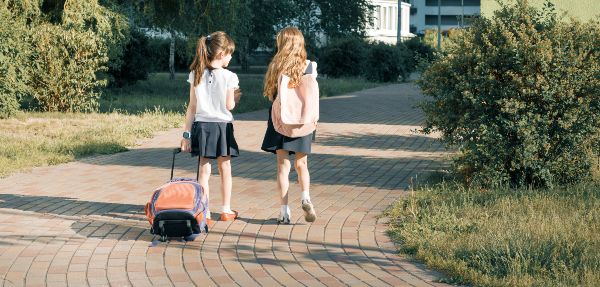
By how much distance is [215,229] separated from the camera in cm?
841

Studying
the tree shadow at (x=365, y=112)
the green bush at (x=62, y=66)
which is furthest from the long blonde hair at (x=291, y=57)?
the green bush at (x=62, y=66)

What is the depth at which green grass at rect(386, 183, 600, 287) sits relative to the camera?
648 cm

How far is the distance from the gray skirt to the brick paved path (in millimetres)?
632

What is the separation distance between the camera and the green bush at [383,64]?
4497 cm

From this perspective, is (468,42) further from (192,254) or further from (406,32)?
(406,32)

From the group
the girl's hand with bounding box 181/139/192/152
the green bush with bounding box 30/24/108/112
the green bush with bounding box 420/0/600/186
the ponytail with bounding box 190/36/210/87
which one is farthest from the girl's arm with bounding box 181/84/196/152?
the green bush with bounding box 30/24/108/112

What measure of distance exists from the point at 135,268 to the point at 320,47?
→ 4186cm

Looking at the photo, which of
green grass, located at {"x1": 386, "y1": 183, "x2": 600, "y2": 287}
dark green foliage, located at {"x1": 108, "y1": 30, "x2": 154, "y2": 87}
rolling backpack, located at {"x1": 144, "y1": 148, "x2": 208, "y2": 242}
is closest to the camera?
green grass, located at {"x1": 386, "y1": 183, "x2": 600, "y2": 287}

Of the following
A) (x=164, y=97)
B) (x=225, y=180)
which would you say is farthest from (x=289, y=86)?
(x=164, y=97)

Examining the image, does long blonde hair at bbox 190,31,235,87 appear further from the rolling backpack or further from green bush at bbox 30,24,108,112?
green bush at bbox 30,24,108,112

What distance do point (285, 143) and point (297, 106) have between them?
346 mm

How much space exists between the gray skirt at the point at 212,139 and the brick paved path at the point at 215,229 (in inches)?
24.9

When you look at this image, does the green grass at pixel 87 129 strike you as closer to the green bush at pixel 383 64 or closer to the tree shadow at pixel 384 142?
the tree shadow at pixel 384 142

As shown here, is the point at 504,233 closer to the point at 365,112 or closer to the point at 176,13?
the point at 365,112
